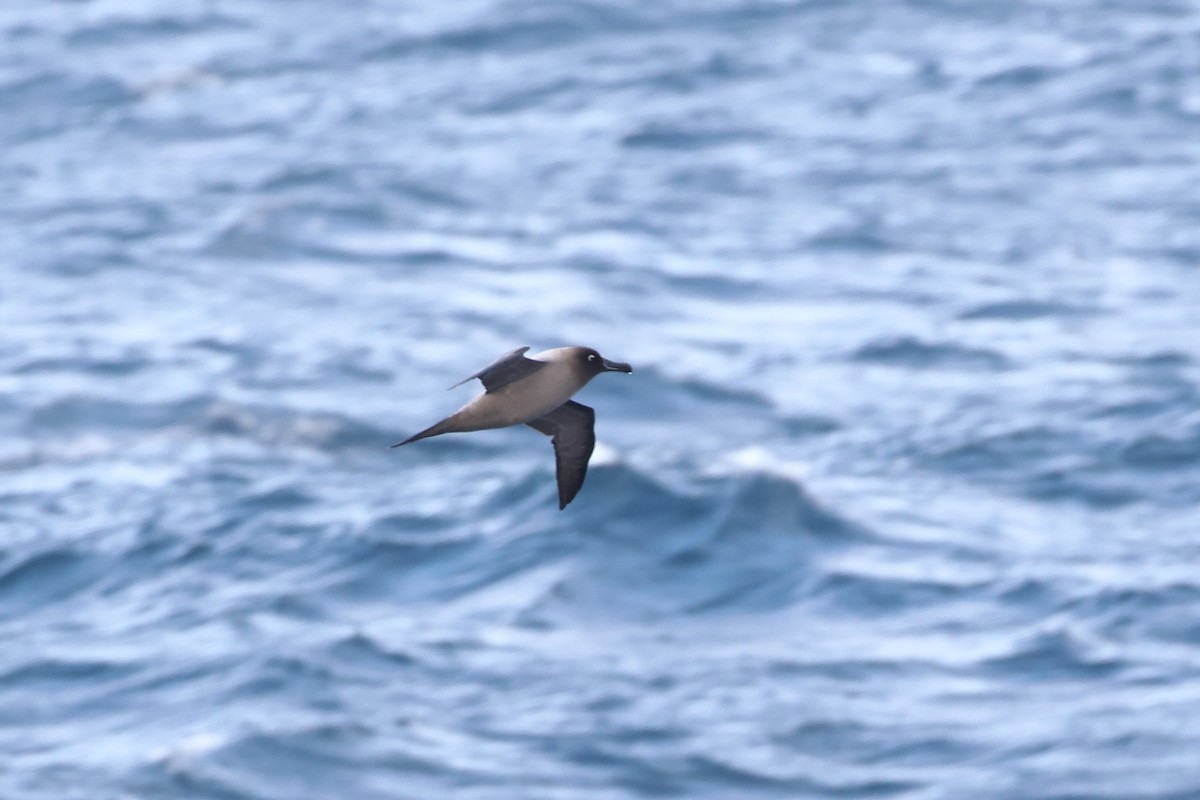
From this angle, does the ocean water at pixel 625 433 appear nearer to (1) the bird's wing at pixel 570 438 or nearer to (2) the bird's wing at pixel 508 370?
(1) the bird's wing at pixel 570 438

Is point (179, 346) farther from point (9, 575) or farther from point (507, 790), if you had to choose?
point (507, 790)

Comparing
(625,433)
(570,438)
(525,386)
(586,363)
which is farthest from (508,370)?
(625,433)

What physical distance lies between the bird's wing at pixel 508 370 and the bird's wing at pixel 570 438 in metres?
0.62

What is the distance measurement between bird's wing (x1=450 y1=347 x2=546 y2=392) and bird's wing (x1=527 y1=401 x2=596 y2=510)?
0.62 metres

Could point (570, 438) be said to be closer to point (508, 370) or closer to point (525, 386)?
point (525, 386)

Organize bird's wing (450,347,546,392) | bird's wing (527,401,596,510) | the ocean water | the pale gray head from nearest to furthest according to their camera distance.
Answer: bird's wing (450,347,546,392) → the pale gray head → bird's wing (527,401,596,510) → the ocean water

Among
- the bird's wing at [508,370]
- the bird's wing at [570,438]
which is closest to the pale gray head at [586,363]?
the bird's wing at [508,370]

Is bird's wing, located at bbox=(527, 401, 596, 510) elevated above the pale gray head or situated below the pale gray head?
below

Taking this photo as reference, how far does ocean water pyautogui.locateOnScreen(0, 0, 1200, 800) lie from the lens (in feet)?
73.2

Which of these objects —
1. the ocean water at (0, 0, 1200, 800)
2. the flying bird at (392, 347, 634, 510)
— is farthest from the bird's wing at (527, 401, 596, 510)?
the ocean water at (0, 0, 1200, 800)

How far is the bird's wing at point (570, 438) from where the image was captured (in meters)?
8.50

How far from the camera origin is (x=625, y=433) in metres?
27.6

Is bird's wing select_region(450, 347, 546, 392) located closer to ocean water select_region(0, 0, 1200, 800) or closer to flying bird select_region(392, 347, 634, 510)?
flying bird select_region(392, 347, 634, 510)

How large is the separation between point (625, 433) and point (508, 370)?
19834mm
